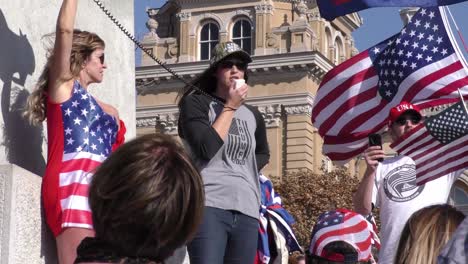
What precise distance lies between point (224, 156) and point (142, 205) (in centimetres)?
293

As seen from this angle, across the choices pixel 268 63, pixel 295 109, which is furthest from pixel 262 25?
pixel 295 109

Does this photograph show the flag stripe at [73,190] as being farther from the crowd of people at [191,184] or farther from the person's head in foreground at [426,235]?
the person's head in foreground at [426,235]

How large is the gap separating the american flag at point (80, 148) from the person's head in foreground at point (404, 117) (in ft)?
6.72

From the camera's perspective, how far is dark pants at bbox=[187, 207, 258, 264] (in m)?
5.83

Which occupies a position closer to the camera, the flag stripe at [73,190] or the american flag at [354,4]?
the flag stripe at [73,190]

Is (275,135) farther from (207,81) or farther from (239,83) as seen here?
(239,83)

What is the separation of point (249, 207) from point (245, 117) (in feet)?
1.60

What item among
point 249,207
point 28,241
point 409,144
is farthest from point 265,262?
point 28,241

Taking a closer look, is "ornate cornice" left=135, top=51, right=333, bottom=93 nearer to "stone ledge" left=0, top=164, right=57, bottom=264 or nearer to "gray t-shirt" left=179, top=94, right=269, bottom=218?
"gray t-shirt" left=179, top=94, right=269, bottom=218

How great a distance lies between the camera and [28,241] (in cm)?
526

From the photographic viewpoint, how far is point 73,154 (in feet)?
17.6

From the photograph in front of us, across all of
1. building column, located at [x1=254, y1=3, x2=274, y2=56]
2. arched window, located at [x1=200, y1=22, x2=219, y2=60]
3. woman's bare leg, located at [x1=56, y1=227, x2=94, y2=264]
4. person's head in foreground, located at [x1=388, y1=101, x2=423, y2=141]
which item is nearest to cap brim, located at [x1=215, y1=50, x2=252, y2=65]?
person's head in foreground, located at [x1=388, y1=101, x2=423, y2=141]

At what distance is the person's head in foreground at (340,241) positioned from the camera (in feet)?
19.6

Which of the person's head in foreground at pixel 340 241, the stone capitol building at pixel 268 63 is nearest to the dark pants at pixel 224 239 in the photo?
the person's head in foreground at pixel 340 241
